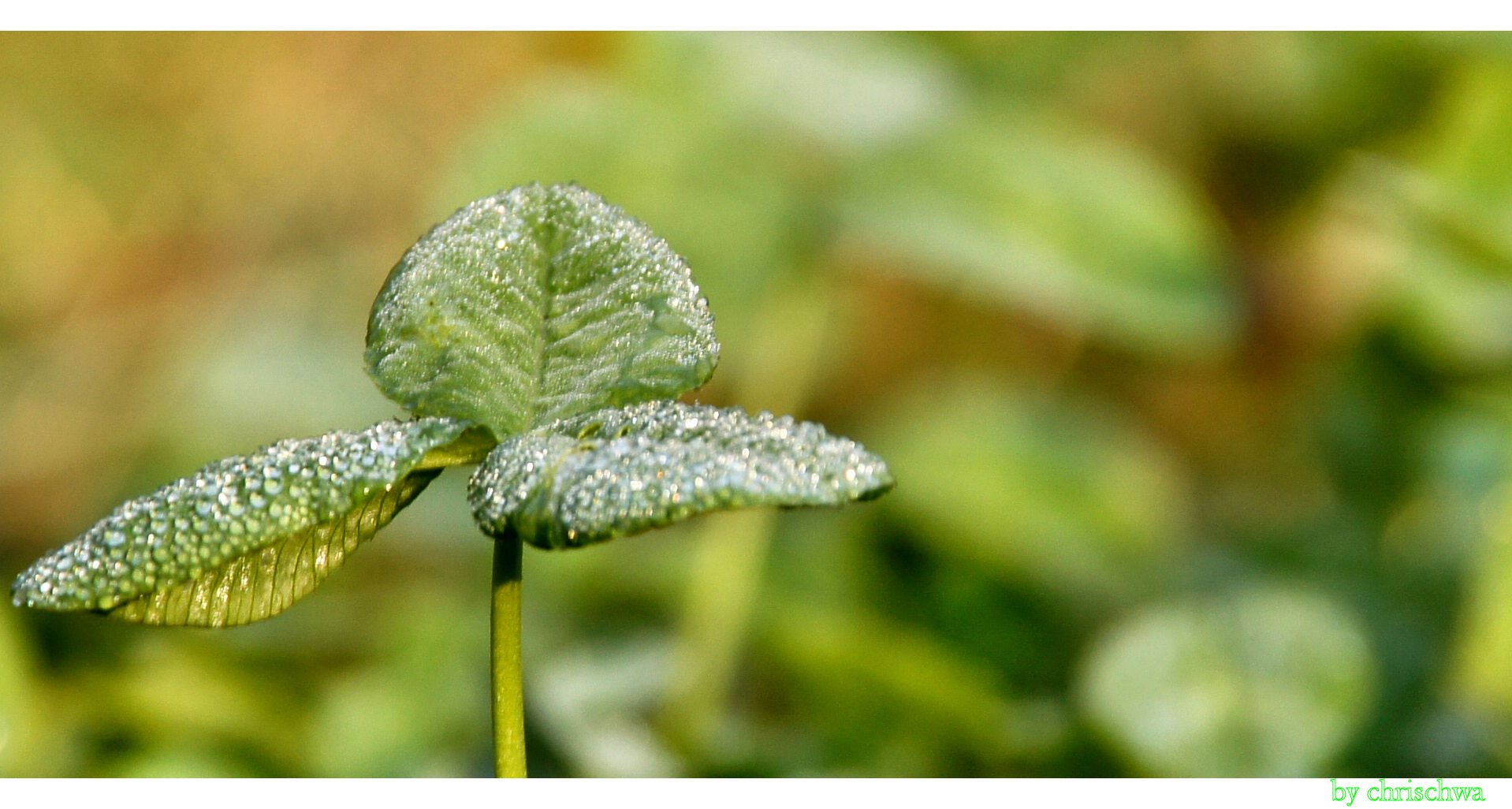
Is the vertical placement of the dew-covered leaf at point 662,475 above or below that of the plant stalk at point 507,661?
above

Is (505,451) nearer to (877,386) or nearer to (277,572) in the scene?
(277,572)

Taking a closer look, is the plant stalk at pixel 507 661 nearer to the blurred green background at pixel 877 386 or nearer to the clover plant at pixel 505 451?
the clover plant at pixel 505 451

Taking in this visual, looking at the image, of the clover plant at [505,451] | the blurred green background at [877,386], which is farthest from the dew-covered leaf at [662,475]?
the blurred green background at [877,386]

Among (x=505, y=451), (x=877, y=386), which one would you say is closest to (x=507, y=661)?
(x=505, y=451)

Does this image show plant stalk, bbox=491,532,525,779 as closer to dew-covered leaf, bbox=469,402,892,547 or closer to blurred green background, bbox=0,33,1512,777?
dew-covered leaf, bbox=469,402,892,547

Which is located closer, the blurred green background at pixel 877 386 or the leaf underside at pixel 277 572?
the leaf underside at pixel 277 572

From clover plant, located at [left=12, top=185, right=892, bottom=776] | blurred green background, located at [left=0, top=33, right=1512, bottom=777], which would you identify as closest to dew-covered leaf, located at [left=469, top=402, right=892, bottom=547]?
clover plant, located at [left=12, top=185, right=892, bottom=776]
